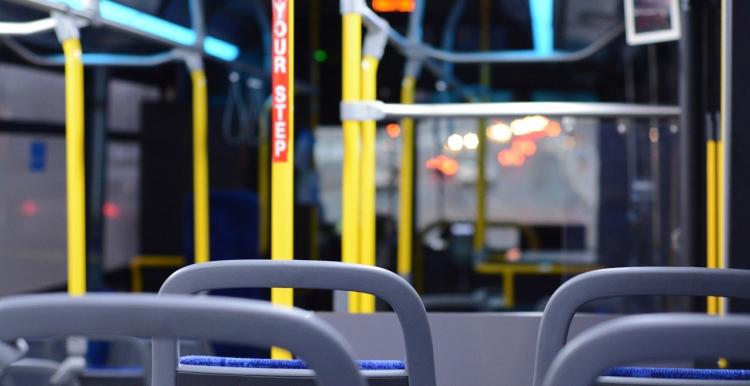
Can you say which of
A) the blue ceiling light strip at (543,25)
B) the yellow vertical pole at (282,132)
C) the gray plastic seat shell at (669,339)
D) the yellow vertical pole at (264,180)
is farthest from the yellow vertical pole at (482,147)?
the gray plastic seat shell at (669,339)

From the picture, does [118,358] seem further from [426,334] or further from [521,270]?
[426,334]

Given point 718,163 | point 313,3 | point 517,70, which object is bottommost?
point 718,163

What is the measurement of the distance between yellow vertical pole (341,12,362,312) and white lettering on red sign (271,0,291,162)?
0.21 meters

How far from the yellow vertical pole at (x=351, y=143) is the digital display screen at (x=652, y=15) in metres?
0.73

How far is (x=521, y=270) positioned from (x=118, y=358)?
2.25 m

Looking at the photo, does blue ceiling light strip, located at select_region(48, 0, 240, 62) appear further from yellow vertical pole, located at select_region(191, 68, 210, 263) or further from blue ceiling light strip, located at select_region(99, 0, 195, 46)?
yellow vertical pole, located at select_region(191, 68, 210, 263)

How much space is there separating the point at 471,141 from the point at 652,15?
339 cm

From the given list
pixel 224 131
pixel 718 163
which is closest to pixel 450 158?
pixel 224 131

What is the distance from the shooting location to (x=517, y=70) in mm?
5715

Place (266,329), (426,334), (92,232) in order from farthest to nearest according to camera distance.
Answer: (92,232) < (426,334) < (266,329)

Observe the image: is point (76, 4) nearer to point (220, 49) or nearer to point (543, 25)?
point (220, 49)

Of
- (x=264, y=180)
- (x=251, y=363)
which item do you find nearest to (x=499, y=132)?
(x=264, y=180)

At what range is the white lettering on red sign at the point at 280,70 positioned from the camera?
5.69 feet

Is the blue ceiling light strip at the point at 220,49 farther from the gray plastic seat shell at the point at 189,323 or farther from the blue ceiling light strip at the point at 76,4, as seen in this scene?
the gray plastic seat shell at the point at 189,323
